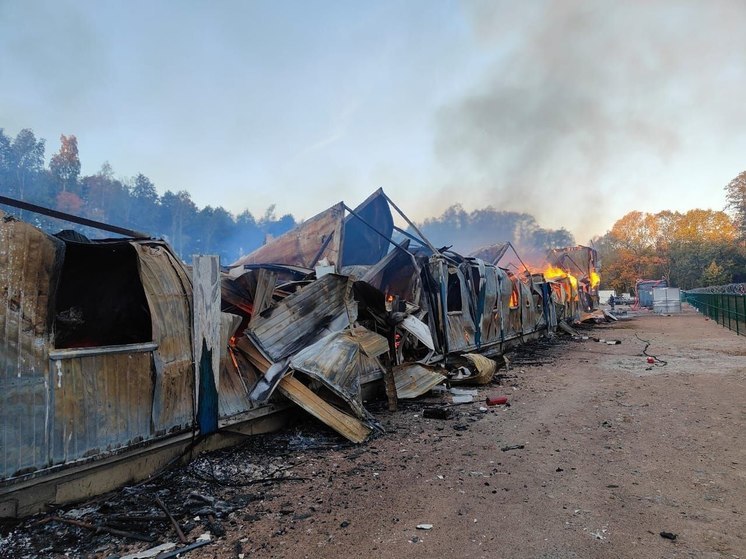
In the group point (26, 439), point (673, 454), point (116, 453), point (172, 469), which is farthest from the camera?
point (673, 454)

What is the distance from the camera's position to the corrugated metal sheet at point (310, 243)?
11109mm

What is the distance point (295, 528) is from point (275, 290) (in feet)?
12.9

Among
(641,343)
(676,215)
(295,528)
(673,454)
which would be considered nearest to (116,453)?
(295,528)

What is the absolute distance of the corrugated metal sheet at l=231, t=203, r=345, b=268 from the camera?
1111 cm

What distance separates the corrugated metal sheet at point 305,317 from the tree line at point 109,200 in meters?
37.9

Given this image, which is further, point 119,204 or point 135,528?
point 119,204

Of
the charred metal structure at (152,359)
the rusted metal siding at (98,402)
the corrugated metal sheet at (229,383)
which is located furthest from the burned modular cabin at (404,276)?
the rusted metal siding at (98,402)

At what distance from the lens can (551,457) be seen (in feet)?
16.2

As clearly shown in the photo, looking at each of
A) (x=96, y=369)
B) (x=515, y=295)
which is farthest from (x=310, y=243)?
(x=515, y=295)

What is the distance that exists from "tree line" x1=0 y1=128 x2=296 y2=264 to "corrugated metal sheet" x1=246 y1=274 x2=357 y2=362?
37.9m

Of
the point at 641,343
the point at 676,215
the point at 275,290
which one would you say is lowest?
the point at 641,343

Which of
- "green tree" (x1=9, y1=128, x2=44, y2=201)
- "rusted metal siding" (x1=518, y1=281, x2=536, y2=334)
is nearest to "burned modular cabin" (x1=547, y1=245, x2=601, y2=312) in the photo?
"rusted metal siding" (x1=518, y1=281, x2=536, y2=334)

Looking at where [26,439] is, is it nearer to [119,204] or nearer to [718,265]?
[119,204]

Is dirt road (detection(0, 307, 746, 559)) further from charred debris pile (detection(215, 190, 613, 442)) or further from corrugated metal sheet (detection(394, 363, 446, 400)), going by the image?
charred debris pile (detection(215, 190, 613, 442))
